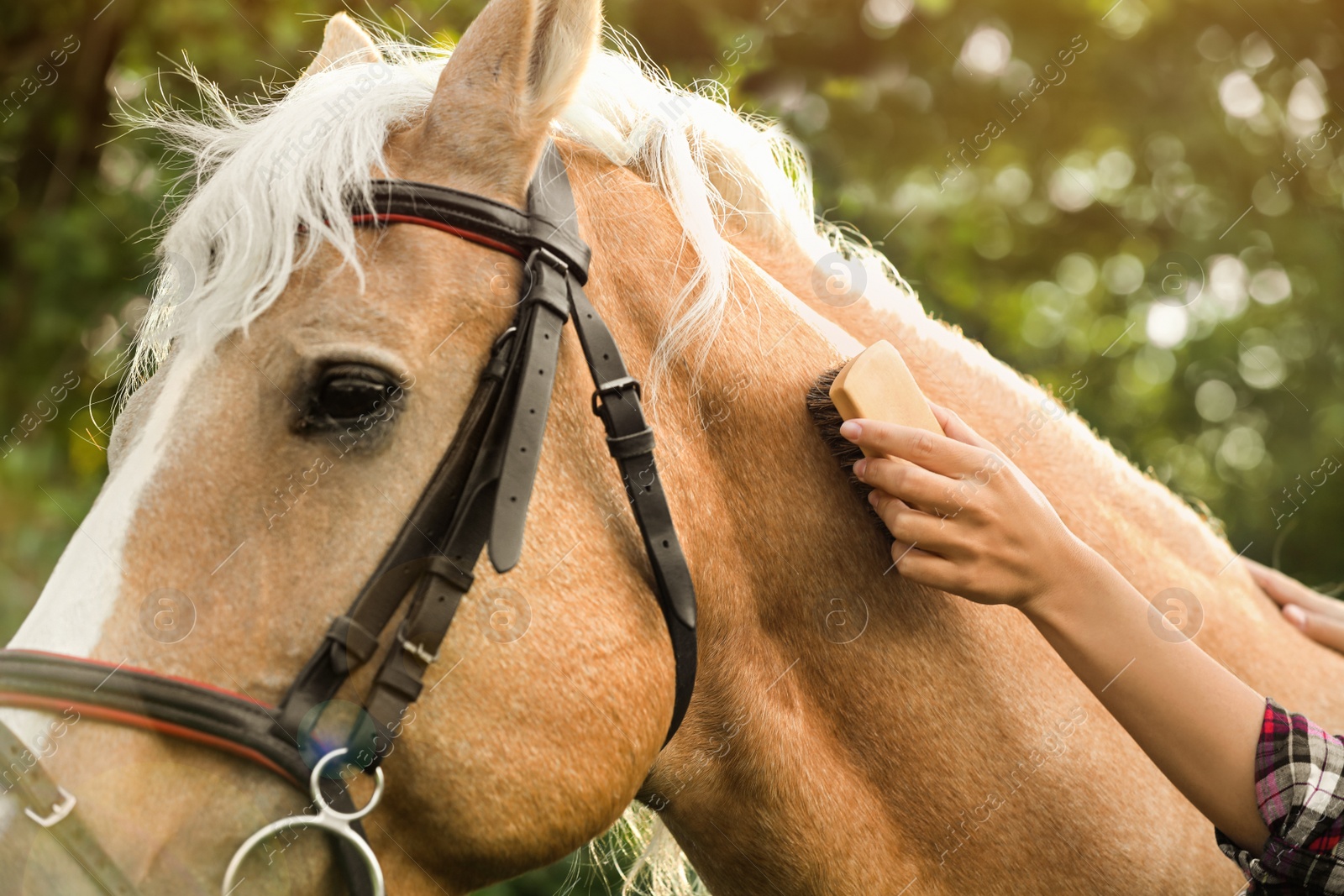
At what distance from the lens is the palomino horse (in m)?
1.57

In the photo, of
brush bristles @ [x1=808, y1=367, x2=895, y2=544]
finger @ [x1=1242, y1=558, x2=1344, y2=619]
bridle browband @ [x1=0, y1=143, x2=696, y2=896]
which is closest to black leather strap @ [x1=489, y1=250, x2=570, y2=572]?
bridle browband @ [x1=0, y1=143, x2=696, y2=896]

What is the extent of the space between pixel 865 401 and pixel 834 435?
14 centimetres

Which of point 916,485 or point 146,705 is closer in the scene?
point 146,705

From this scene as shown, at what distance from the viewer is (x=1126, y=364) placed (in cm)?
834

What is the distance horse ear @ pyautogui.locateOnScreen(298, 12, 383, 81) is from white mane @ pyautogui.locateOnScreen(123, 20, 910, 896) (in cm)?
14

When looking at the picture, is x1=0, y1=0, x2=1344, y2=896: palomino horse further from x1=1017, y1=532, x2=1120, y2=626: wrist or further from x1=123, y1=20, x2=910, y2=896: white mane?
x1=1017, y1=532, x2=1120, y2=626: wrist

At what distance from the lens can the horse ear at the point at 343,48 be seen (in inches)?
92.3

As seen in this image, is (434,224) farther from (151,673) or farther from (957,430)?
(957,430)

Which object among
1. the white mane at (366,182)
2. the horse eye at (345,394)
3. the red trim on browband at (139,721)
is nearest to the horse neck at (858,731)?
the white mane at (366,182)

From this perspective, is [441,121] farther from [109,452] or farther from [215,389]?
[109,452]

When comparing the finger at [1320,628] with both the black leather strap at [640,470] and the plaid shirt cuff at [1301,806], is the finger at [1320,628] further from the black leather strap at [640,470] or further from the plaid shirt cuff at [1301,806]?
the black leather strap at [640,470]

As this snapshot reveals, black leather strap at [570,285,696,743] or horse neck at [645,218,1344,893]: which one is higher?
black leather strap at [570,285,696,743]

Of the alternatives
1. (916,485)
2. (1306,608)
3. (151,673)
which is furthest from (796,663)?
(1306,608)

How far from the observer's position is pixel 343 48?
244cm
